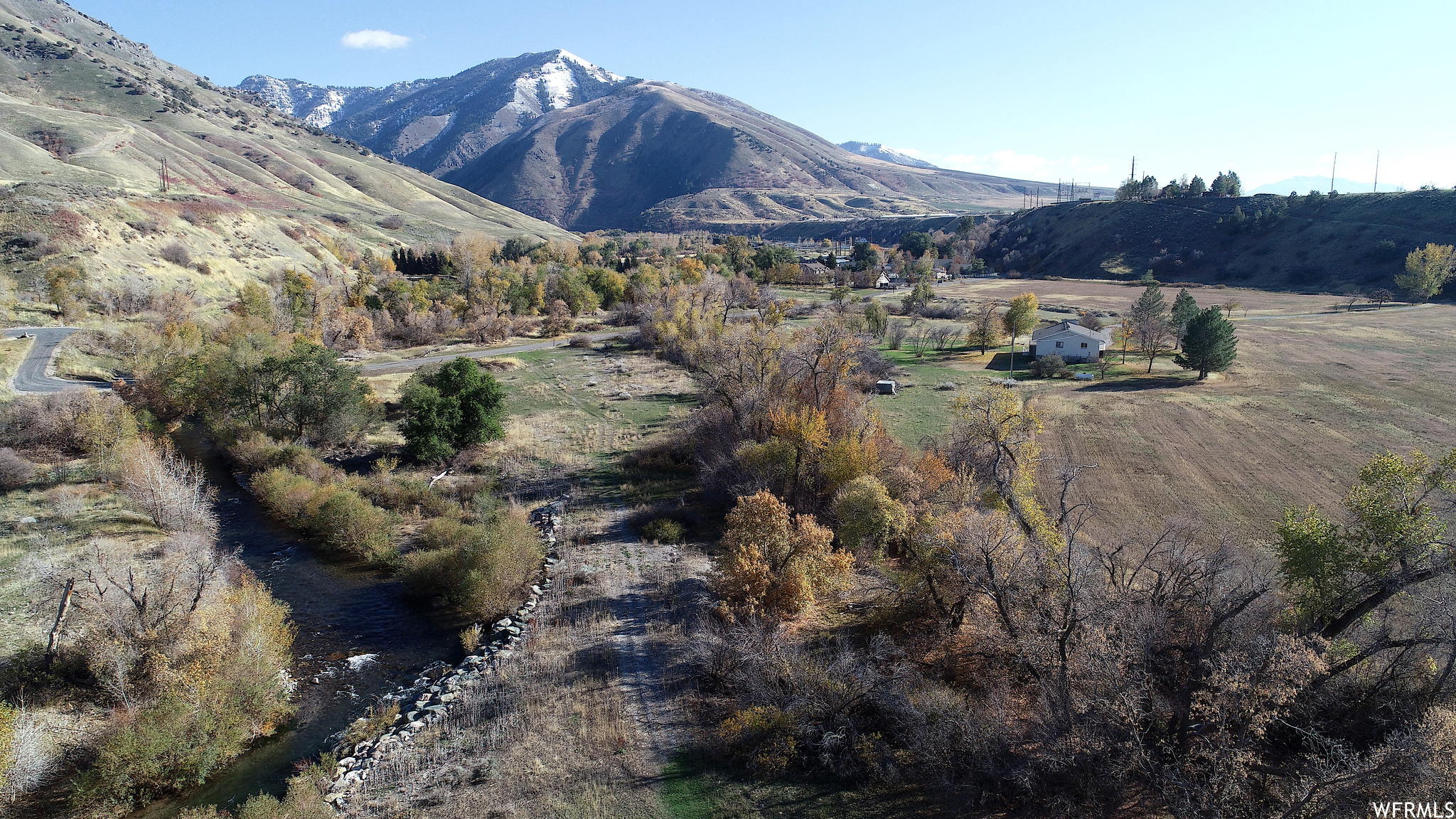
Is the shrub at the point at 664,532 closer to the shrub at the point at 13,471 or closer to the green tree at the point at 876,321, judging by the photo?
the shrub at the point at 13,471

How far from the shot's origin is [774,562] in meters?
24.0

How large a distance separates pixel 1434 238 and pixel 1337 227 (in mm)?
13508

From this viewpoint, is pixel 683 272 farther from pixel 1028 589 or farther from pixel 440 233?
pixel 1028 589

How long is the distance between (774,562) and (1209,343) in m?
50.0

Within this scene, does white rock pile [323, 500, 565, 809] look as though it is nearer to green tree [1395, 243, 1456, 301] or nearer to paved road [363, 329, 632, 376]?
paved road [363, 329, 632, 376]

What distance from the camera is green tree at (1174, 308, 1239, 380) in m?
54.8

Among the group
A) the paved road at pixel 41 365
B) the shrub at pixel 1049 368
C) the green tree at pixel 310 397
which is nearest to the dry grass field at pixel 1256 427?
the shrub at pixel 1049 368

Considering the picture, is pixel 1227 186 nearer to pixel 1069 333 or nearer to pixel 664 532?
pixel 1069 333

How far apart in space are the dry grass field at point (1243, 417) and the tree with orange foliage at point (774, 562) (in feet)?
47.7

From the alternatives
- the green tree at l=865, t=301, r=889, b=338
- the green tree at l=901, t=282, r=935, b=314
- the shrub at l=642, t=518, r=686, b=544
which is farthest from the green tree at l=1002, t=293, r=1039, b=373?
the shrub at l=642, t=518, r=686, b=544

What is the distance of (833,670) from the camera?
19.1 meters

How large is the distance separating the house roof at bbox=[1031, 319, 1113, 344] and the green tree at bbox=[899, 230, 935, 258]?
3694 inches

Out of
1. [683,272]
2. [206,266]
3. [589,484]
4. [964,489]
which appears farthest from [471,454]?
[683,272]

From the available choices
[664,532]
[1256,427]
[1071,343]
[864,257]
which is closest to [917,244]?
[864,257]
